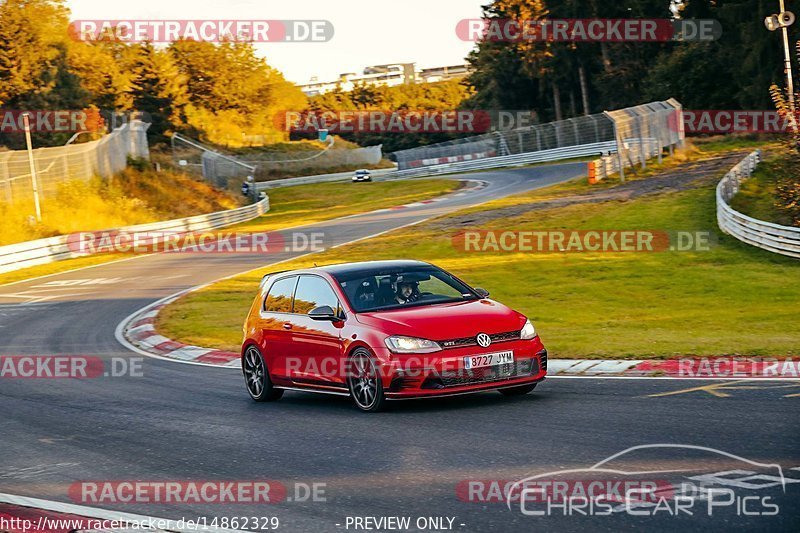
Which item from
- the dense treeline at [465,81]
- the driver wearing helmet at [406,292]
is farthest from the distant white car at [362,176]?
the driver wearing helmet at [406,292]

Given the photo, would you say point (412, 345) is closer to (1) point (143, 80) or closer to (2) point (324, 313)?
(2) point (324, 313)

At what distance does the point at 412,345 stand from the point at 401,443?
62.0 inches

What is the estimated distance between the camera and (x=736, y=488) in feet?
21.2

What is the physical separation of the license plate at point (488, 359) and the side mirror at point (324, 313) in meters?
1.68

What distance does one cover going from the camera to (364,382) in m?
10.8

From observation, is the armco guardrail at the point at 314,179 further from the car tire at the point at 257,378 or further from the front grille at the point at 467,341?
the front grille at the point at 467,341

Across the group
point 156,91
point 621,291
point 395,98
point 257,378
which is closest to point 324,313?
point 257,378

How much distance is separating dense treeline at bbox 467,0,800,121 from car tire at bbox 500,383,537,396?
190ft

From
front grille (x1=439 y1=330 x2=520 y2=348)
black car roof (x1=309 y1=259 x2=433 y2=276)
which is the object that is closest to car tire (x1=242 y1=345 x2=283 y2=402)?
black car roof (x1=309 y1=259 x2=433 y2=276)

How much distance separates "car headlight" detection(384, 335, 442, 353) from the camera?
10.3 metres

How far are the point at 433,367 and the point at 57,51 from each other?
6657 centimetres

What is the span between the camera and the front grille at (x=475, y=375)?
10.3 meters

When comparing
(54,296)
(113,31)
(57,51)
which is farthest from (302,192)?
(54,296)

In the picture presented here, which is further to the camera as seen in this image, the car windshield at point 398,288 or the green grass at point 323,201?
the green grass at point 323,201
